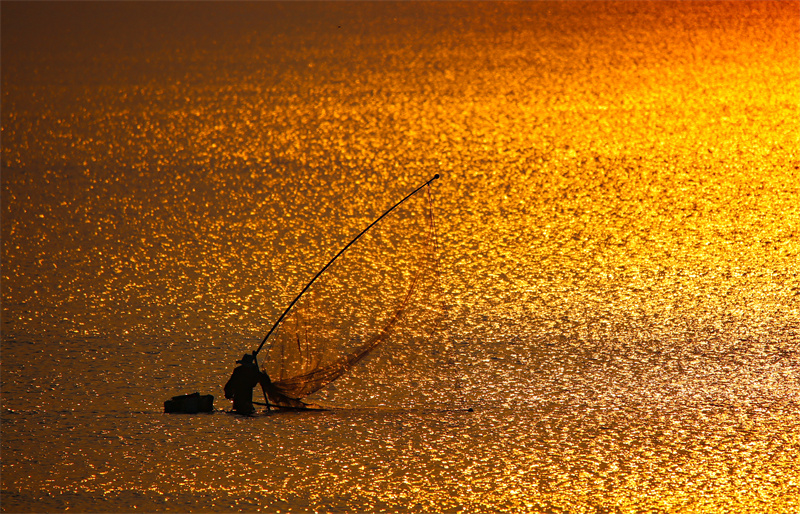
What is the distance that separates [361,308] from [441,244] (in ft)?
1.30

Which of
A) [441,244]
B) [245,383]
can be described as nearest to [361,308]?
[441,244]

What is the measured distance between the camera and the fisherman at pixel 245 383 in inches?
76.1

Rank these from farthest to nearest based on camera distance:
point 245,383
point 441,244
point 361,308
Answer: point 441,244 < point 361,308 < point 245,383

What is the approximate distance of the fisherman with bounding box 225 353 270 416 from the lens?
1.93 m

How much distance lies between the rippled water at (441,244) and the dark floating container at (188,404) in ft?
0.11

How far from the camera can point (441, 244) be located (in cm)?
273

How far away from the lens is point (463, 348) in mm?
2246

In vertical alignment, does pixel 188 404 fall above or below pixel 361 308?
below

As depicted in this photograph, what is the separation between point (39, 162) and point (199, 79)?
0.82m

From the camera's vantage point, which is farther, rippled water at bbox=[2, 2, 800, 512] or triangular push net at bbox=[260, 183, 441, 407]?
triangular push net at bbox=[260, 183, 441, 407]

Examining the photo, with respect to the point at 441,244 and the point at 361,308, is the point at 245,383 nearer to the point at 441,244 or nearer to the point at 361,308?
the point at 361,308

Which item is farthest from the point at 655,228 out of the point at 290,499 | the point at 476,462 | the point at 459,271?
the point at 290,499

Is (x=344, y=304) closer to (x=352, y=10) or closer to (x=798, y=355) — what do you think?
(x=798, y=355)

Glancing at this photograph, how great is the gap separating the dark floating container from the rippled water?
35 mm
